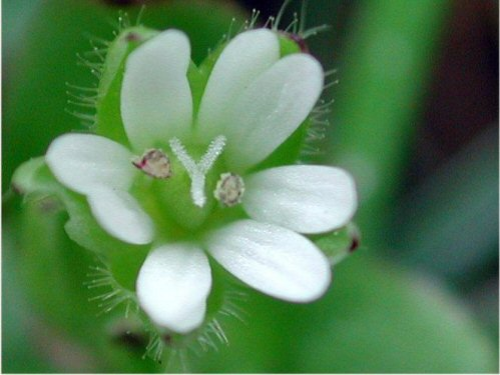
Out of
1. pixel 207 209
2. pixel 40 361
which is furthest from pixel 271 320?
pixel 207 209

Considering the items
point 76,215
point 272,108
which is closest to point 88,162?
point 76,215

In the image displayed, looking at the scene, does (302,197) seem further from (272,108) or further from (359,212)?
(359,212)

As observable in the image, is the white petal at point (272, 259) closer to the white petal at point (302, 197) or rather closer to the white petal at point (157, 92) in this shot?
the white petal at point (302, 197)

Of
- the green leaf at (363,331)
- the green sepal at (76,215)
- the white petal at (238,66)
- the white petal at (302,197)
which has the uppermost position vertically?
the white petal at (238,66)

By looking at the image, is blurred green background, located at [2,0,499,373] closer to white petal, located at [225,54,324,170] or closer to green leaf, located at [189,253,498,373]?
green leaf, located at [189,253,498,373]

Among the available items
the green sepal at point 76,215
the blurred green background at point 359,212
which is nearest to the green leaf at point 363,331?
the blurred green background at point 359,212
